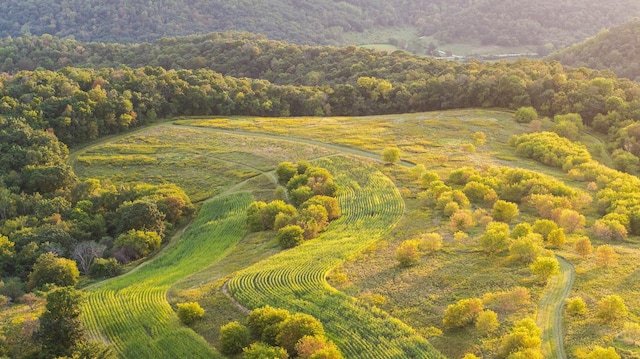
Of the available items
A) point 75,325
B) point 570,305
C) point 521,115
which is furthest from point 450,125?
point 75,325

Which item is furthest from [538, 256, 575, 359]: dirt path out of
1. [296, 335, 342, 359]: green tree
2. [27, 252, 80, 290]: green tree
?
A: [27, 252, 80, 290]: green tree

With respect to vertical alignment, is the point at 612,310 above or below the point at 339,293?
above

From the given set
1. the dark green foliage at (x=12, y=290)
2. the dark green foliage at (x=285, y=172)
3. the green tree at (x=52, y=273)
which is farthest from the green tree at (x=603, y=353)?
the dark green foliage at (x=285, y=172)

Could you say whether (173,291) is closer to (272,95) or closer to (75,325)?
(75,325)

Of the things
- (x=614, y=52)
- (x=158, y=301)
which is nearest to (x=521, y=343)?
(x=158, y=301)

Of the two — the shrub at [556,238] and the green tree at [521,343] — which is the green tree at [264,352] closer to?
the green tree at [521,343]

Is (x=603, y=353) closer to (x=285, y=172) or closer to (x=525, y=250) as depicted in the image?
(x=525, y=250)
